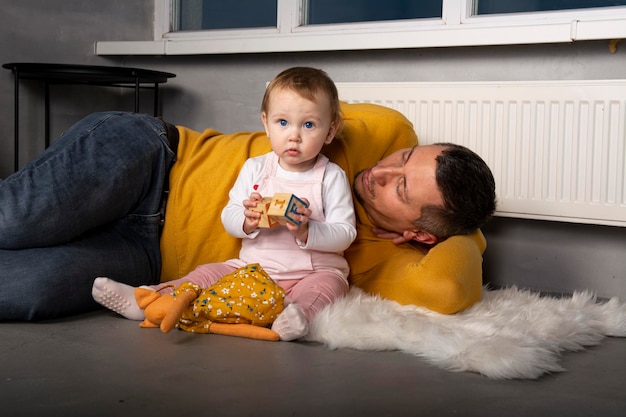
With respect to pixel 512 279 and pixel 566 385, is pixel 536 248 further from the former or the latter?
pixel 566 385

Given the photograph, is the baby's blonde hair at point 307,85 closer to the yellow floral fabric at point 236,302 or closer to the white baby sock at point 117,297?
the yellow floral fabric at point 236,302

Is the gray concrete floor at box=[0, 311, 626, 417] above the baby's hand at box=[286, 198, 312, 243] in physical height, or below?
below

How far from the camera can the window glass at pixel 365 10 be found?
10.9ft

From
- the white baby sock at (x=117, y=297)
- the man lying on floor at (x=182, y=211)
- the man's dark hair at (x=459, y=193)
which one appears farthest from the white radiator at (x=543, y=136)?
the white baby sock at (x=117, y=297)

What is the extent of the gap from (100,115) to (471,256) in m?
1.10

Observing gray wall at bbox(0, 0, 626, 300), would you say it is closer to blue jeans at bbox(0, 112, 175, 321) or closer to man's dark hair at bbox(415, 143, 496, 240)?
man's dark hair at bbox(415, 143, 496, 240)

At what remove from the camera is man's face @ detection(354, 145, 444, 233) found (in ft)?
7.09

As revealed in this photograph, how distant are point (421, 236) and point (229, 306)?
65cm

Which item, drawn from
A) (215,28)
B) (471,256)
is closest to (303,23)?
(215,28)

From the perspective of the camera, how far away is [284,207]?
190 centimetres

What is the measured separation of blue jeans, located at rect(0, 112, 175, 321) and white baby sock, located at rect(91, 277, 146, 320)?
3.9 inches

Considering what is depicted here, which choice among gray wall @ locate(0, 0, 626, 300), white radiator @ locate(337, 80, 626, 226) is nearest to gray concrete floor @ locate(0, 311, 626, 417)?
white radiator @ locate(337, 80, 626, 226)

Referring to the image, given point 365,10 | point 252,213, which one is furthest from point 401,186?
point 365,10

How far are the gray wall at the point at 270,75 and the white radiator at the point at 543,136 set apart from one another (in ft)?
0.54
